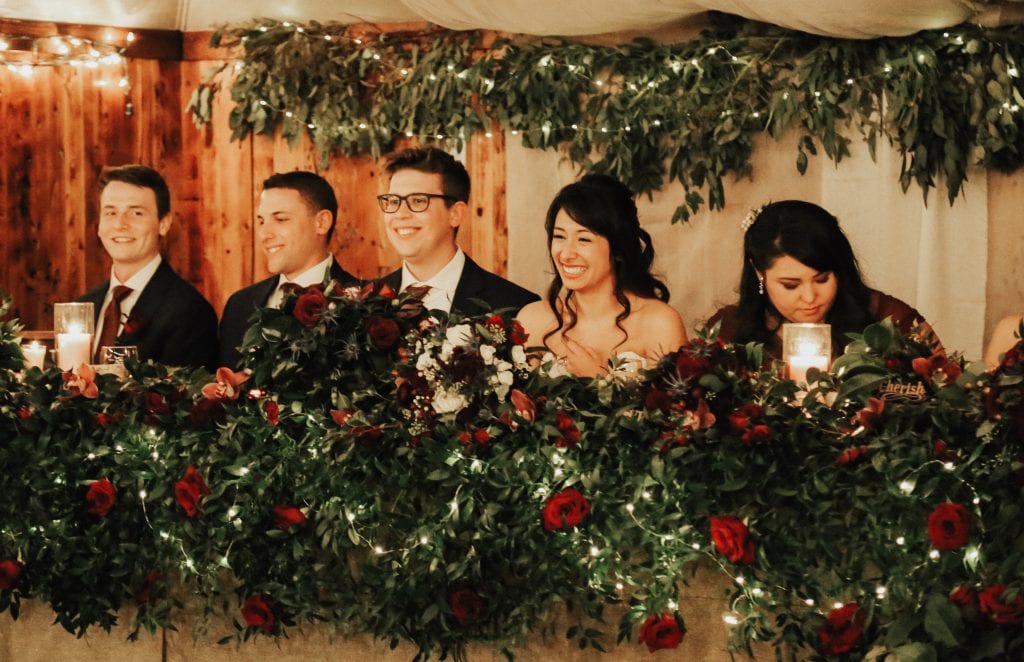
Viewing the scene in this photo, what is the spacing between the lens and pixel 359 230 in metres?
5.61

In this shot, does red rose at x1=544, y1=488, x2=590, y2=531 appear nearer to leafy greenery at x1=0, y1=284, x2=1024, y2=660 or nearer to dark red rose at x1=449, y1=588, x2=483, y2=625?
leafy greenery at x1=0, y1=284, x2=1024, y2=660

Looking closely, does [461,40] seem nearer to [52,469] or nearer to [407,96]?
[407,96]

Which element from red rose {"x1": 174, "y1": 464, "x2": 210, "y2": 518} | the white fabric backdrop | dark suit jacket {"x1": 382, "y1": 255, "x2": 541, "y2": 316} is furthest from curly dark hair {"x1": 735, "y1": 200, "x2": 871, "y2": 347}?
red rose {"x1": 174, "y1": 464, "x2": 210, "y2": 518}

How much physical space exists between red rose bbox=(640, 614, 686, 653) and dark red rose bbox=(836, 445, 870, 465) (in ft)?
1.41

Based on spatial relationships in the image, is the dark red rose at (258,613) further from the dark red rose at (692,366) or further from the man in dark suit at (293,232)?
the man in dark suit at (293,232)

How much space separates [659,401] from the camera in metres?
2.26

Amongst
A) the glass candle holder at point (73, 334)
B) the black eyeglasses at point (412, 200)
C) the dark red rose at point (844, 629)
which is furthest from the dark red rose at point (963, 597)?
the black eyeglasses at point (412, 200)

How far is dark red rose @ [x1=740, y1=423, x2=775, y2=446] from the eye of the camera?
85.3 inches

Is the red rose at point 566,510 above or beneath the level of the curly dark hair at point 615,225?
beneath

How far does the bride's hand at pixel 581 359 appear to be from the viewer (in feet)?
11.4

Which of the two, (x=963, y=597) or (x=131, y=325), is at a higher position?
(x=131, y=325)

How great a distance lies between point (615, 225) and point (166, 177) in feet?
10.0

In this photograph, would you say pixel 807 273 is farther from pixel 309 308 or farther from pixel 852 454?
pixel 309 308

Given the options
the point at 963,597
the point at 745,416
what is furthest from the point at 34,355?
the point at 963,597
